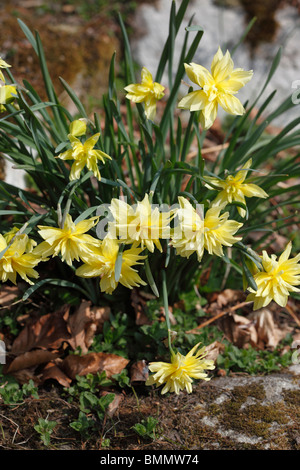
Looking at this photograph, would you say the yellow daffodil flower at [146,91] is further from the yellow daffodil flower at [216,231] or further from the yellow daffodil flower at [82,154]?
the yellow daffodil flower at [216,231]

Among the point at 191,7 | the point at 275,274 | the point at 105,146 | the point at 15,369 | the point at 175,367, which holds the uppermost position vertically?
the point at 191,7

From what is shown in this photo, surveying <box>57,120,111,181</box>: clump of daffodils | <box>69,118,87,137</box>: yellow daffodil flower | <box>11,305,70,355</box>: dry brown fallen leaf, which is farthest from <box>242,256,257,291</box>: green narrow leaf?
<box>11,305,70,355</box>: dry brown fallen leaf

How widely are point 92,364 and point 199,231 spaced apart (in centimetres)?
84

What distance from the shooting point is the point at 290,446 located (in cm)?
153

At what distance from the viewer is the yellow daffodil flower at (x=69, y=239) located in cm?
138

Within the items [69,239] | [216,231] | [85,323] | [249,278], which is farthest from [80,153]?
[85,323]

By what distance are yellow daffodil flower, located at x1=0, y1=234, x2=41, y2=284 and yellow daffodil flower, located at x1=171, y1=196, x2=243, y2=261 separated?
1.63ft

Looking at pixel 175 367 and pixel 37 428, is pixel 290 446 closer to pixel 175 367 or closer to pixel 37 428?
pixel 175 367

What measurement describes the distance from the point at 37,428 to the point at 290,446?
2.97ft

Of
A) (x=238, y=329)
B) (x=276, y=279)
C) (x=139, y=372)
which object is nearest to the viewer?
(x=276, y=279)

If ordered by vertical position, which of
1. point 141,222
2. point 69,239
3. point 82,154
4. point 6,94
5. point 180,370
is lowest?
point 180,370

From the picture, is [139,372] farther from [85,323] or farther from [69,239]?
[69,239]

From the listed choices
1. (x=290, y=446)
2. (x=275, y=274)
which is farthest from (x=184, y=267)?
(x=290, y=446)

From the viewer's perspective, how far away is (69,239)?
55.2 inches
